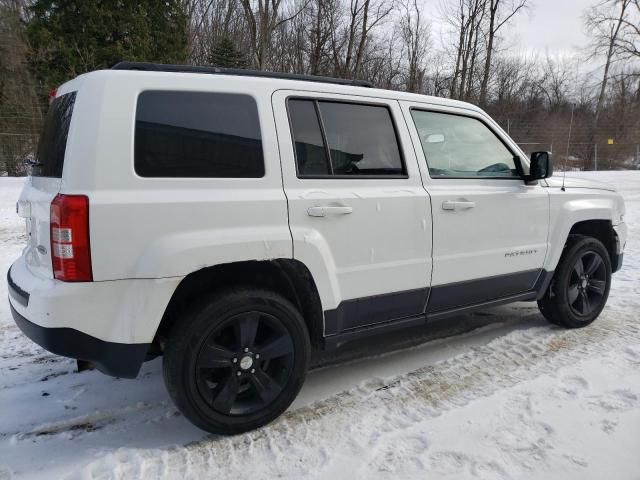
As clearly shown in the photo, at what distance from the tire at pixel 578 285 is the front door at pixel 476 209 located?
37 centimetres

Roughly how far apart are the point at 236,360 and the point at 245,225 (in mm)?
769

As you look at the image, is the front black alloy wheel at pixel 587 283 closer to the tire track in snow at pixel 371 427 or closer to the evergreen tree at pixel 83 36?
the tire track in snow at pixel 371 427

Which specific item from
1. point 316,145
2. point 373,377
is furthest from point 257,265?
point 373,377

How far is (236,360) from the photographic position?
2.77 metres

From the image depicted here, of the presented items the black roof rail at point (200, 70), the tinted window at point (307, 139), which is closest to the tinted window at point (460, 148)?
the black roof rail at point (200, 70)

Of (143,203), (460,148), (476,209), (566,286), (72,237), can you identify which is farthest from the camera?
(566,286)

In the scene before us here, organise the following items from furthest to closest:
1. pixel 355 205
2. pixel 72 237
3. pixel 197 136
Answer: pixel 355 205 < pixel 197 136 < pixel 72 237

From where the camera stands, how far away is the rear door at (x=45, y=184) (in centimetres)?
250

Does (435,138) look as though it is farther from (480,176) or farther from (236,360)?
(236,360)

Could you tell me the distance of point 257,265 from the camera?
9.30ft

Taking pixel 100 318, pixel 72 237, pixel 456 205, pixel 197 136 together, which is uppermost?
pixel 197 136

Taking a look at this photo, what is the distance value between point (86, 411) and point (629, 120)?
114 feet

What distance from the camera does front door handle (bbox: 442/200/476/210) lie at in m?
3.42

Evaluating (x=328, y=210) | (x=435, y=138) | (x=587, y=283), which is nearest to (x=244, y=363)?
(x=328, y=210)
